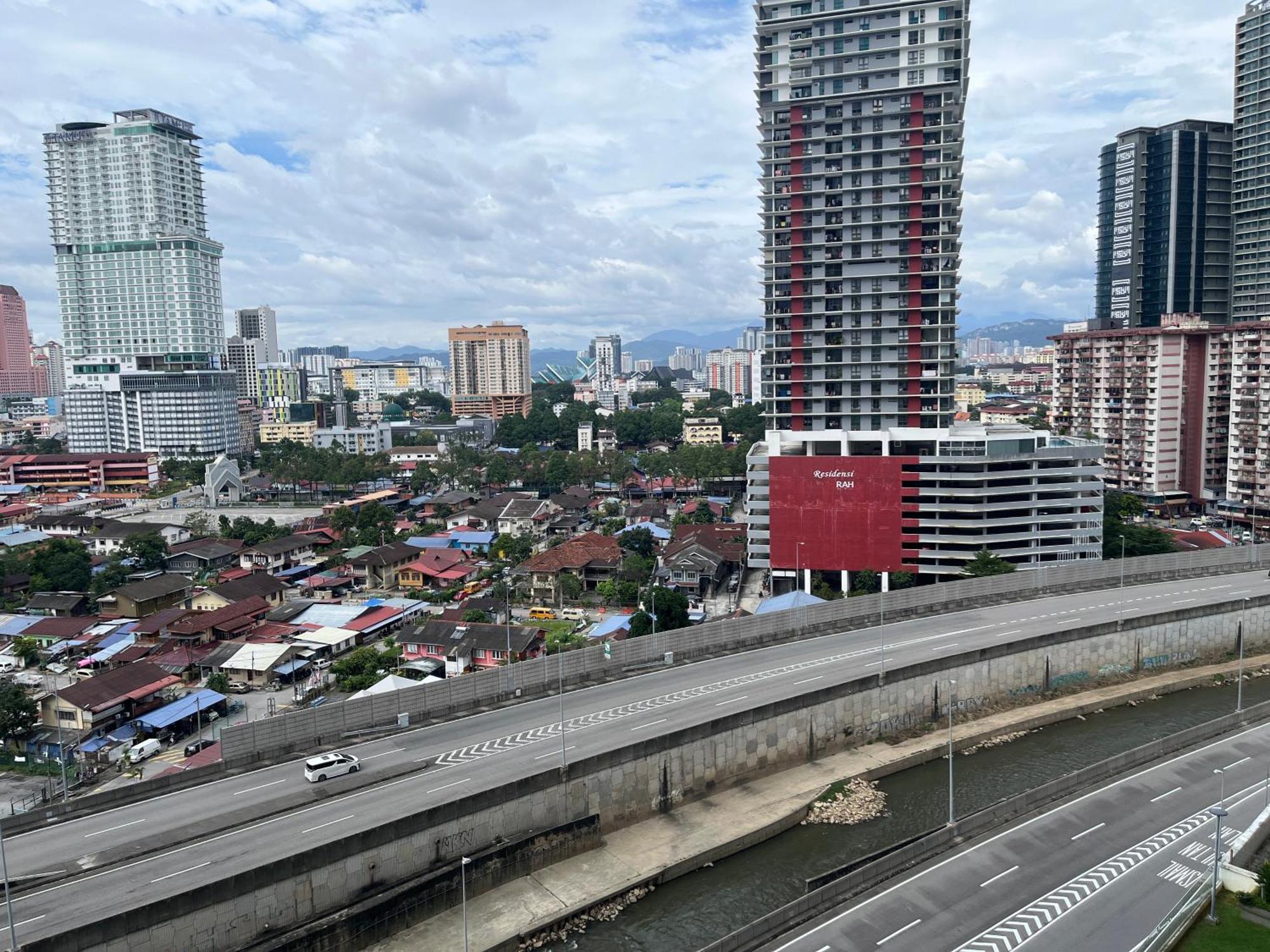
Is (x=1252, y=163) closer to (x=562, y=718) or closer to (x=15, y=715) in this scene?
(x=562, y=718)

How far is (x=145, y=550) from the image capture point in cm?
6712

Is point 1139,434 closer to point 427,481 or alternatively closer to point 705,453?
point 705,453

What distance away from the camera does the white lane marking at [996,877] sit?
21891 mm

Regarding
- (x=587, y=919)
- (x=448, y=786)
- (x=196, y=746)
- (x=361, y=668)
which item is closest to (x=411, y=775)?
(x=448, y=786)

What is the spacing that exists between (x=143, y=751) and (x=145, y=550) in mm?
36970

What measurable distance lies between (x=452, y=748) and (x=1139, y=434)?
3112 inches

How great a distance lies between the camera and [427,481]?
10912cm

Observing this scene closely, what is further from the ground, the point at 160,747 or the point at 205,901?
the point at 205,901

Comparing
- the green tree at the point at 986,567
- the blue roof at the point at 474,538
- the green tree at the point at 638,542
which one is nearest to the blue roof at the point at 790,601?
the green tree at the point at 986,567

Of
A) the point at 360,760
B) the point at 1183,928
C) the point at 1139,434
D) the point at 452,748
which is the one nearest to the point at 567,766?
the point at 452,748

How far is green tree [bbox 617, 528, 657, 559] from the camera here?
68875mm

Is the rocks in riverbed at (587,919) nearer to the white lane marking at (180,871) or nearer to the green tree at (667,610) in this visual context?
the white lane marking at (180,871)

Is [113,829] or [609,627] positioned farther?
[609,627]

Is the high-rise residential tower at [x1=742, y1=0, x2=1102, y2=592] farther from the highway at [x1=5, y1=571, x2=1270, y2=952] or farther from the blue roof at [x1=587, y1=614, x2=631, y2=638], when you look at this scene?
the highway at [x1=5, y1=571, x2=1270, y2=952]
